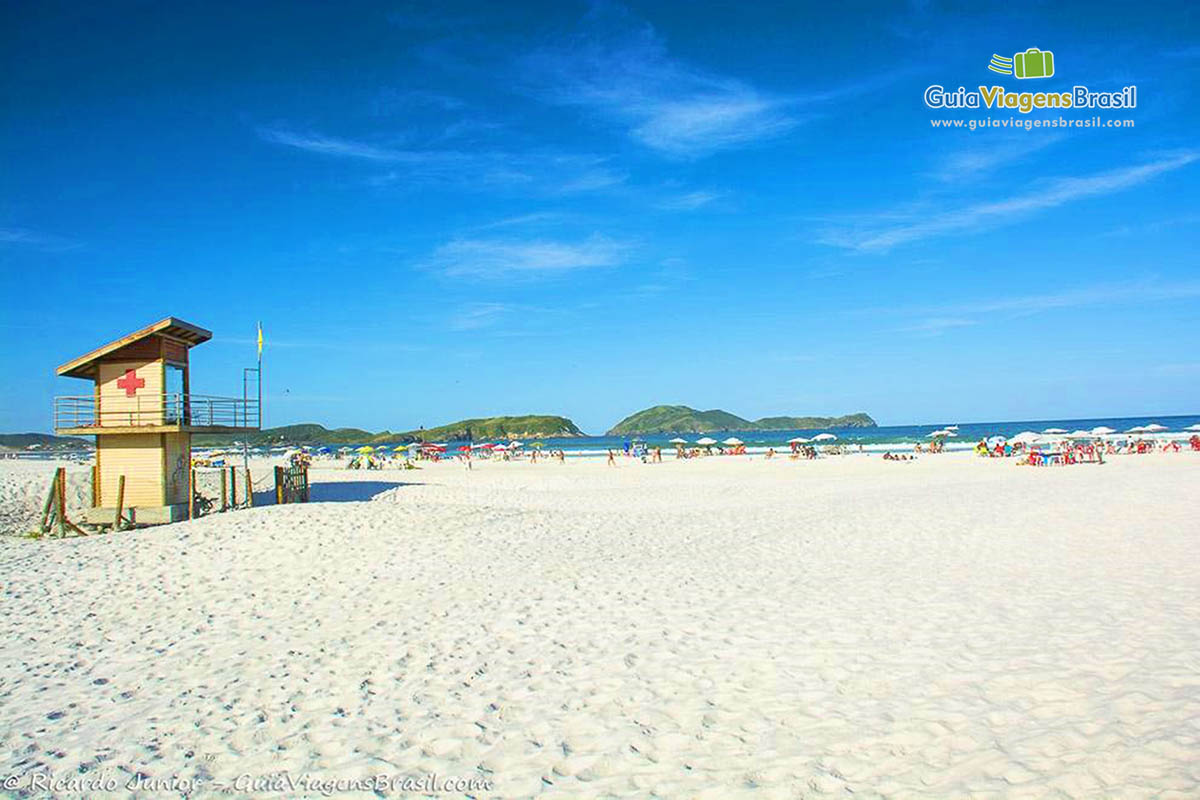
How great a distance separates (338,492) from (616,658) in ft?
64.5

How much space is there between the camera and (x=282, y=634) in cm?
847

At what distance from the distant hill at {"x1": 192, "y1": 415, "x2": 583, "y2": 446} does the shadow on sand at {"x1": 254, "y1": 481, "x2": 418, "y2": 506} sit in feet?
358

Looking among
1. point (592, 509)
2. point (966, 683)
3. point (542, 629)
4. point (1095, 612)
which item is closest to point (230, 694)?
point (542, 629)

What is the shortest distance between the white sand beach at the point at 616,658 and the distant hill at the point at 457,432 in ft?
410

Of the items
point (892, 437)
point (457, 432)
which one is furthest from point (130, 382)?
point (457, 432)

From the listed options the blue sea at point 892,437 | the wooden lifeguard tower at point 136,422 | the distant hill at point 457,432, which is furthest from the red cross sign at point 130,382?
the distant hill at point 457,432

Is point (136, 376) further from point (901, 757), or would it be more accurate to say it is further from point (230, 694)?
point (901, 757)

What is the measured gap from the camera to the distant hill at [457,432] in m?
146

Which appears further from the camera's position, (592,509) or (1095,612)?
(592,509)

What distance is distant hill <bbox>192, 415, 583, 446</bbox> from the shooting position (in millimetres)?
146375

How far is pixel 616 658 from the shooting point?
714 cm

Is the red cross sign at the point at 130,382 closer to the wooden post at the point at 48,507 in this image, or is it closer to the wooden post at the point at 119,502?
the wooden post at the point at 119,502

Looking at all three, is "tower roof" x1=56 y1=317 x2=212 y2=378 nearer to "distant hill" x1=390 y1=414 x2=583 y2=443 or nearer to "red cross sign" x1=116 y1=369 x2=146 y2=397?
"red cross sign" x1=116 y1=369 x2=146 y2=397

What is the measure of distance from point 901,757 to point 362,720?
13.1ft
